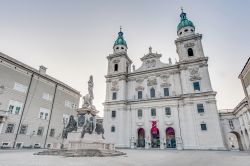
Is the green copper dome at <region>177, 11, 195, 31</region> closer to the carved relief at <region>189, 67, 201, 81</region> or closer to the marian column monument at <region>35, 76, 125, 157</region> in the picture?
the carved relief at <region>189, 67, 201, 81</region>

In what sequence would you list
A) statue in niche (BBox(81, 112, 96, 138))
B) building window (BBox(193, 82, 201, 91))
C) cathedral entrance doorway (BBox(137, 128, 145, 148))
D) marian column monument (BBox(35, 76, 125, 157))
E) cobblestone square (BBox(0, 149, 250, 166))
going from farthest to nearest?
cathedral entrance doorway (BBox(137, 128, 145, 148)) < building window (BBox(193, 82, 201, 91)) < statue in niche (BBox(81, 112, 96, 138)) < marian column monument (BBox(35, 76, 125, 157)) < cobblestone square (BBox(0, 149, 250, 166))

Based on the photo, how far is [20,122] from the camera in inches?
1006

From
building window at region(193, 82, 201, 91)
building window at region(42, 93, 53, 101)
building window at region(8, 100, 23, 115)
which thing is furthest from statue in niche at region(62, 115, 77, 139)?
building window at region(193, 82, 201, 91)

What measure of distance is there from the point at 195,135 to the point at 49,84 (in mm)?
29315

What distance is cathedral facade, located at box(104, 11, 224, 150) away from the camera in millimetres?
30203

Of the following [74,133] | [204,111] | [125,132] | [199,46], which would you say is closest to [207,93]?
[204,111]

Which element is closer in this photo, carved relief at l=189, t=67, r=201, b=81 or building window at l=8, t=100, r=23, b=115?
building window at l=8, t=100, r=23, b=115

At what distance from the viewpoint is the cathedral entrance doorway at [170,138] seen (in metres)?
31.7

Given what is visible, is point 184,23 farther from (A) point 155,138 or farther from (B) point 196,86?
(A) point 155,138

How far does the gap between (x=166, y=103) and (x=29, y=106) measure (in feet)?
83.7

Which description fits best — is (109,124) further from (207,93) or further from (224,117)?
(224,117)

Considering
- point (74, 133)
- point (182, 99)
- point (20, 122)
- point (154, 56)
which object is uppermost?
point (154, 56)

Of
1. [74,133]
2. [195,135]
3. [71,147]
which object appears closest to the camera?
[71,147]

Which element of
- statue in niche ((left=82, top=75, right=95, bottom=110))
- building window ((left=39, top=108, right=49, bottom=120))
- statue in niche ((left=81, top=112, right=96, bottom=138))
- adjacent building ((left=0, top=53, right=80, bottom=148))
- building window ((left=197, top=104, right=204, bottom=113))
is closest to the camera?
statue in niche ((left=81, top=112, right=96, bottom=138))
